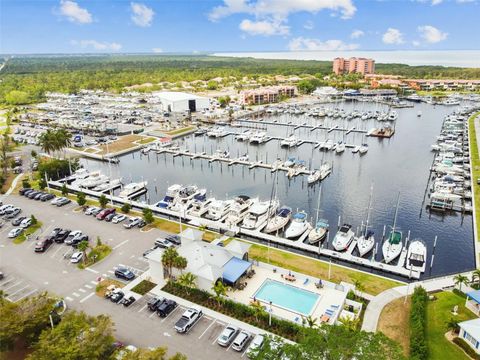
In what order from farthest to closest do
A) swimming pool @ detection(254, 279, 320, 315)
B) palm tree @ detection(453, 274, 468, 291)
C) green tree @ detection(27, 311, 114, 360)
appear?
palm tree @ detection(453, 274, 468, 291) < swimming pool @ detection(254, 279, 320, 315) < green tree @ detection(27, 311, 114, 360)

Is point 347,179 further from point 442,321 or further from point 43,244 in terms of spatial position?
point 43,244

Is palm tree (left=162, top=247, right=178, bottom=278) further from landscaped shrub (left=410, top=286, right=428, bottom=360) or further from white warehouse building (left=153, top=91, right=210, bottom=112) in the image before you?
white warehouse building (left=153, top=91, right=210, bottom=112)

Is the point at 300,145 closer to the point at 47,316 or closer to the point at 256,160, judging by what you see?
the point at 256,160

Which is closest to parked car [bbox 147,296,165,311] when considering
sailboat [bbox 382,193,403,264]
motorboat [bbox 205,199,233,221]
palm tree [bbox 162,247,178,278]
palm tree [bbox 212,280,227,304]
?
palm tree [bbox 162,247,178,278]

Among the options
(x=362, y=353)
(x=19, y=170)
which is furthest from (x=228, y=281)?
(x=19, y=170)

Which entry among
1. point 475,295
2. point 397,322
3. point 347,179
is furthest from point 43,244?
point 347,179

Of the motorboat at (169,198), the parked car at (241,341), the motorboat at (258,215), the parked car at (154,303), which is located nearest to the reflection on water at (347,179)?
the motorboat at (169,198)
